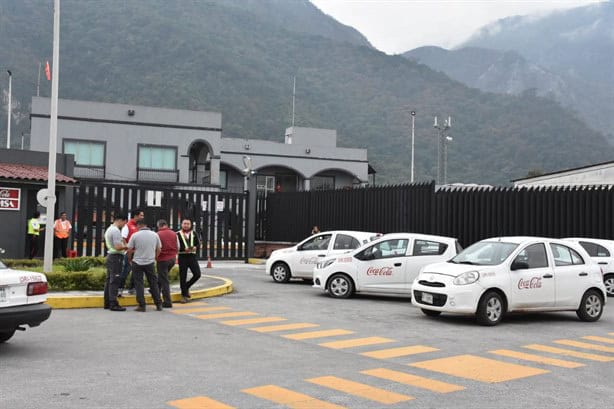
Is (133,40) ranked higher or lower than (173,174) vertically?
higher

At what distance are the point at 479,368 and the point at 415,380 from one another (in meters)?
1.20

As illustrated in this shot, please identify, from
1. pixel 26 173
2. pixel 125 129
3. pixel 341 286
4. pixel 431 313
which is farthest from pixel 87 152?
pixel 431 313

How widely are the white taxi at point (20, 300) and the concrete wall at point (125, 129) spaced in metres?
39.4

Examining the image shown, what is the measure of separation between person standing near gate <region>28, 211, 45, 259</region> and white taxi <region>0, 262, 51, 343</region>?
603 inches

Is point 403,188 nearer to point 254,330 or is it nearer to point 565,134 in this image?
point 254,330

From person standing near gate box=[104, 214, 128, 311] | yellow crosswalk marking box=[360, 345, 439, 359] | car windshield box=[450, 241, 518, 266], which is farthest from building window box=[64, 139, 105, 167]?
yellow crosswalk marking box=[360, 345, 439, 359]

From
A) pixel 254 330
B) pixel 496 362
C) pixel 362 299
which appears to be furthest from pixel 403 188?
pixel 496 362

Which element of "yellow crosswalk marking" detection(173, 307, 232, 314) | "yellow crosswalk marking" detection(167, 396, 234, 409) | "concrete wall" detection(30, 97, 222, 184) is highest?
"concrete wall" detection(30, 97, 222, 184)

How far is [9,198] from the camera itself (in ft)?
78.6

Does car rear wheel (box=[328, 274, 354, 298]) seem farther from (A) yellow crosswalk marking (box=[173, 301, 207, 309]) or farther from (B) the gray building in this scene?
(B) the gray building

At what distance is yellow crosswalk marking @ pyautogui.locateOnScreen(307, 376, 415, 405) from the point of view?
7105 millimetres

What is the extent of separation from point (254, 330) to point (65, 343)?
307 centimetres

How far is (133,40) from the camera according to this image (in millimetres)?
118875

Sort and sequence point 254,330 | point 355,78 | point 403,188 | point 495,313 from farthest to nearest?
point 355,78 < point 403,188 < point 495,313 < point 254,330
